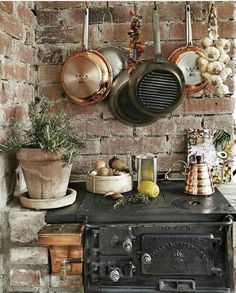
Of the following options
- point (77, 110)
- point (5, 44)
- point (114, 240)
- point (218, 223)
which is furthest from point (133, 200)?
A: point (5, 44)

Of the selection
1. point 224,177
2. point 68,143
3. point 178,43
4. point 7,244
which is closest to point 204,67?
point 178,43

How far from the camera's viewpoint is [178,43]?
177 cm

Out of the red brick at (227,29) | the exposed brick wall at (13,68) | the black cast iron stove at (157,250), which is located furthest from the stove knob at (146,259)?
the red brick at (227,29)

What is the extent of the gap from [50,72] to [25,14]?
291 mm

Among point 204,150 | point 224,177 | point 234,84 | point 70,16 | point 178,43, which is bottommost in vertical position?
point 224,177

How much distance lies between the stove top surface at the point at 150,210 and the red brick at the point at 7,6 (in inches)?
32.5

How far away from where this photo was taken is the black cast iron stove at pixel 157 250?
4.24 feet

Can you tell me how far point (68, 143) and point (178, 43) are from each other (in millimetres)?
788

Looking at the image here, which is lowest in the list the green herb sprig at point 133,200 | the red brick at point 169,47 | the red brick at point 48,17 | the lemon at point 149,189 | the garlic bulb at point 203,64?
the green herb sprig at point 133,200

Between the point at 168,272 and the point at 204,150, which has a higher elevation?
the point at 204,150

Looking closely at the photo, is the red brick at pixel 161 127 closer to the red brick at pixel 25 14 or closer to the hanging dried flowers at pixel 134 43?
the hanging dried flowers at pixel 134 43

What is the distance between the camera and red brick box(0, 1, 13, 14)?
141cm

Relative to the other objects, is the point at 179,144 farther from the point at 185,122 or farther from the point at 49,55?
the point at 49,55

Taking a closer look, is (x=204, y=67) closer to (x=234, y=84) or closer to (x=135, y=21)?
(x=234, y=84)
